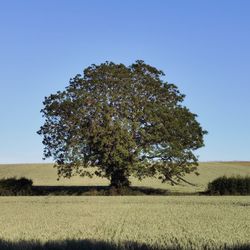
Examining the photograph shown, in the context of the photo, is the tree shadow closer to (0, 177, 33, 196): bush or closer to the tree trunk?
the tree trunk

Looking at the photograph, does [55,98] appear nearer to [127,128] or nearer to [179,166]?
[127,128]

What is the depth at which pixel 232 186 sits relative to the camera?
1949 inches

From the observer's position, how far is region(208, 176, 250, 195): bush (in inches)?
1937

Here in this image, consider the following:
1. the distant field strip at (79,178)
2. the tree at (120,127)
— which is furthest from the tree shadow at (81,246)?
the distant field strip at (79,178)

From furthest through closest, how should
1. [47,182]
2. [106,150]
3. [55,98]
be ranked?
[47,182]
[55,98]
[106,150]

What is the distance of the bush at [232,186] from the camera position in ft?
161

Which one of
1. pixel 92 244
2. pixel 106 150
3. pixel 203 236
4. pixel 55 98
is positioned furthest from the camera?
pixel 55 98

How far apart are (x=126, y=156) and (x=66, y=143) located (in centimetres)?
540

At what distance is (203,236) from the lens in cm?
1480

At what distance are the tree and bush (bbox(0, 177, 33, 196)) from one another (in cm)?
488

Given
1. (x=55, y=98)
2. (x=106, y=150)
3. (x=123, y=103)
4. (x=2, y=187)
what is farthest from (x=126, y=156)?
(x=2, y=187)

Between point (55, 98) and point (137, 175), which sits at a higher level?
point (55, 98)

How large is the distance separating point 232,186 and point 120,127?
11623mm

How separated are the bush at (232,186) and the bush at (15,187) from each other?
16811mm
